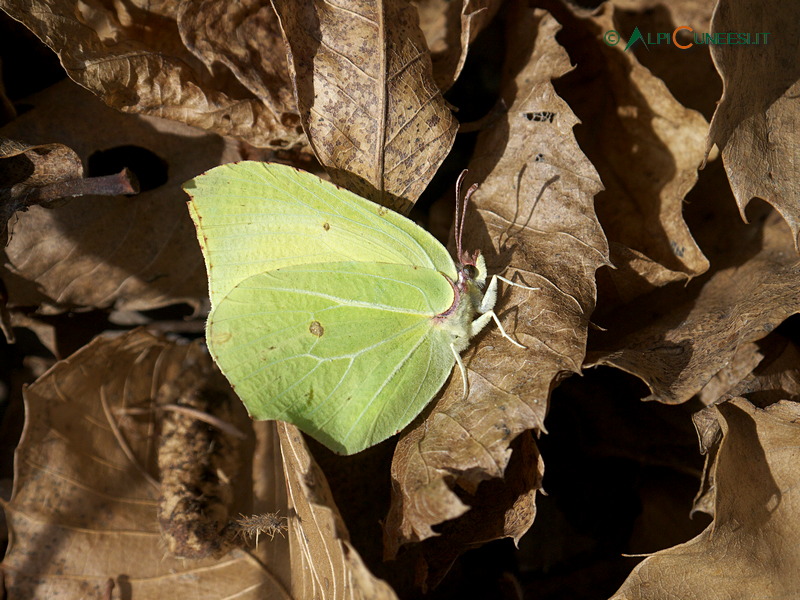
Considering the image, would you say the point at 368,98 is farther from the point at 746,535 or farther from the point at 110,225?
the point at 746,535

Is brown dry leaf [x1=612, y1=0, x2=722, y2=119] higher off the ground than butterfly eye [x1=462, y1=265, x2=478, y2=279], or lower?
higher

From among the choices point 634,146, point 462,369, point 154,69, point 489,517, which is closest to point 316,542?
point 489,517

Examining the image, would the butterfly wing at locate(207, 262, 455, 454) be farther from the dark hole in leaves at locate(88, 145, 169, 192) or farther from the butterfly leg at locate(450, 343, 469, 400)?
the dark hole in leaves at locate(88, 145, 169, 192)

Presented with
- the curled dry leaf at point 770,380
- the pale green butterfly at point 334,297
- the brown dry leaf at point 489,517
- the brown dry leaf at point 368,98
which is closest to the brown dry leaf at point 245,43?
the brown dry leaf at point 368,98

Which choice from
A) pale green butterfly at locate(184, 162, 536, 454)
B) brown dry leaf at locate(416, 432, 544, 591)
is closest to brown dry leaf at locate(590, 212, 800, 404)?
brown dry leaf at locate(416, 432, 544, 591)

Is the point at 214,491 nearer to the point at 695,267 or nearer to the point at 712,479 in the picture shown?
the point at 712,479
